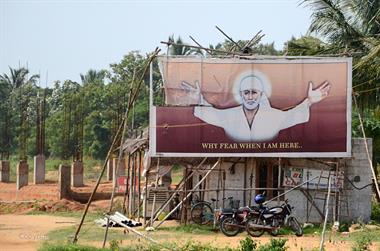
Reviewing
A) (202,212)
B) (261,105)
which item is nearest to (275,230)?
(202,212)

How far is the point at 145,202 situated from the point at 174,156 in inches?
60.2

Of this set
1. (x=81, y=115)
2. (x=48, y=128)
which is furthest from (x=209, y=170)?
(x=48, y=128)

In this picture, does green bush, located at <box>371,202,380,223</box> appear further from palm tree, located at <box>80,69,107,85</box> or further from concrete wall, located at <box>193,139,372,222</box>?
palm tree, located at <box>80,69,107,85</box>

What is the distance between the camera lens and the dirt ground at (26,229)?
1653 cm

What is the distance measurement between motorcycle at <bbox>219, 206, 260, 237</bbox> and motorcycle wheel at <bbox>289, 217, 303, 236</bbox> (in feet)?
3.25

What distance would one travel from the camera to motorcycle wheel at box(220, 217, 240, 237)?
18.0 meters

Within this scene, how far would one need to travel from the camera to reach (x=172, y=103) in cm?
1966

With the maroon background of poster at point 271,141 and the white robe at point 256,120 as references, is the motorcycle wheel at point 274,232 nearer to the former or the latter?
the maroon background of poster at point 271,141

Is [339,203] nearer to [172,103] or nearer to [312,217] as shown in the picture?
[312,217]

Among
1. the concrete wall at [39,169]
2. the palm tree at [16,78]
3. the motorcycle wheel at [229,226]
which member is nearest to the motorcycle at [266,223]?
the motorcycle wheel at [229,226]

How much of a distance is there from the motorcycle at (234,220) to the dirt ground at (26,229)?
454 centimetres

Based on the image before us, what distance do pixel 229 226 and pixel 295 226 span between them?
170 centimetres

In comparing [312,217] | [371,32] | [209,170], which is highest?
[371,32]

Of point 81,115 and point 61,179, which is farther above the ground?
point 81,115
